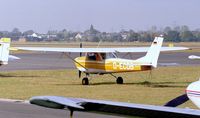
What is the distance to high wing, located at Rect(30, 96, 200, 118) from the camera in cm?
420

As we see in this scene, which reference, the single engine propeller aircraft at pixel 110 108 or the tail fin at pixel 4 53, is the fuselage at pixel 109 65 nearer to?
the tail fin at pixel 4 53

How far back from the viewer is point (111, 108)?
14.3ft

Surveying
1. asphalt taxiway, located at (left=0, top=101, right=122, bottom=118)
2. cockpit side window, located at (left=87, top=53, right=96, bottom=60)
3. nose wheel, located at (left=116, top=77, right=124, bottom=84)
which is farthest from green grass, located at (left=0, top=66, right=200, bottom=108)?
asphalt taxiway, located at (left=0, top=101, right=122, bottom=118)

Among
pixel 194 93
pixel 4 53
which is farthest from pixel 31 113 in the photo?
pixel 4 53

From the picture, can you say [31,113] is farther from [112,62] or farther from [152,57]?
[112,62]

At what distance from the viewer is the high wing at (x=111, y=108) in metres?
4.20

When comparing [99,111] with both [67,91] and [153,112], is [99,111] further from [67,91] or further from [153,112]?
[67,91]

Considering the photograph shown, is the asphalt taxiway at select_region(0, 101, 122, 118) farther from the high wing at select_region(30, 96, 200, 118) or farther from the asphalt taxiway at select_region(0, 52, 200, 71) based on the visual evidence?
the asphalt taxiway at select_region(0, 52, 200, 71)

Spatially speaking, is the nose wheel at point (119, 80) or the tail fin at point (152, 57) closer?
the tail fin at point (152, 57)

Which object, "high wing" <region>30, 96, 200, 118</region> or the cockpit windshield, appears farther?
the cockpit windshield

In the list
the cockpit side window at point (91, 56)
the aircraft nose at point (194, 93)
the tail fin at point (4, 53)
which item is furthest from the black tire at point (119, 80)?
the aircraft nose at point (194, 93)

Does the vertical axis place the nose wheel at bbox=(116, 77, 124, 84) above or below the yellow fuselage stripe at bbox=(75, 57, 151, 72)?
below

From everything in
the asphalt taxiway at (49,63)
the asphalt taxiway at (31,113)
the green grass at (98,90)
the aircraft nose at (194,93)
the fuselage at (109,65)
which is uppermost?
the aircraft nose at (194,93)

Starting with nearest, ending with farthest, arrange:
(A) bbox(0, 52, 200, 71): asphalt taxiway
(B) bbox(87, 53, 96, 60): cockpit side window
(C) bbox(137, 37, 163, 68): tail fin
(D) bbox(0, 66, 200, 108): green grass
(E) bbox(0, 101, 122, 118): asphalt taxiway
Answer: (E) bbox(0, 101, 122, 118): asphalt taxiway, (D) bbox(0, 66, 200, 108): green grass, (C) bbox(137, 37, 163, 68): tail fin, (B) bbox(87, 53, 96, 60): cockpit side window, (A) bbox(0, 52, 200, 71): asphalt taxiway
